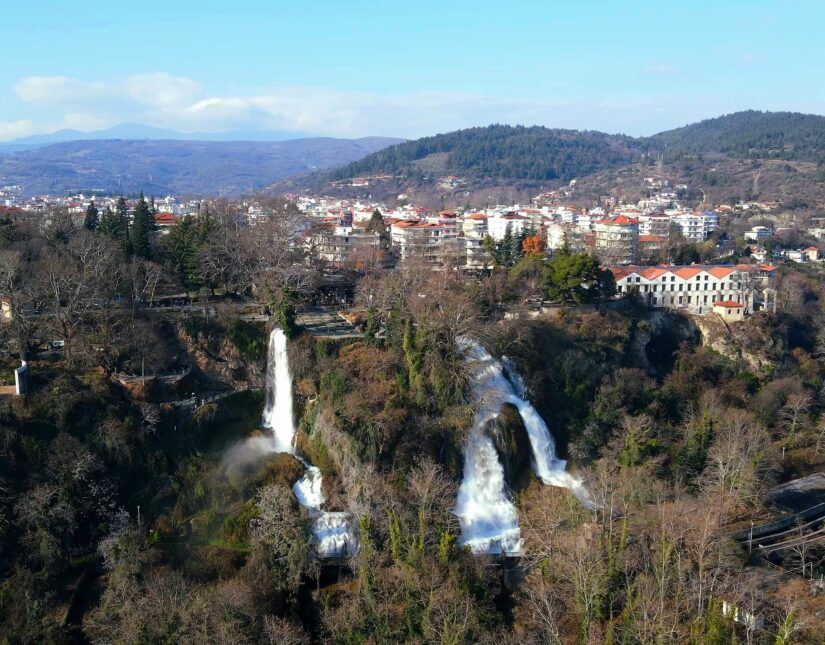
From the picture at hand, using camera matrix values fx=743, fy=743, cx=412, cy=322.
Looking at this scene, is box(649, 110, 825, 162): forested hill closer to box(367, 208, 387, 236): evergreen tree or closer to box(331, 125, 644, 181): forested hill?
box(331, 125, 644, 181): forested hill

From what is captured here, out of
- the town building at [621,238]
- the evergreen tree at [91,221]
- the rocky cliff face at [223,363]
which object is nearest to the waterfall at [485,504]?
the rocky cliff face at [223,363]

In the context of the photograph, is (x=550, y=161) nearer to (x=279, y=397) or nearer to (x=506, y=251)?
(x=506, y=251)

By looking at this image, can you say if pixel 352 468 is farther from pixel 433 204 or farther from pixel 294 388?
pixel 433 204

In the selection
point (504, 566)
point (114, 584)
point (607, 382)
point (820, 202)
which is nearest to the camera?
point (114, 584)

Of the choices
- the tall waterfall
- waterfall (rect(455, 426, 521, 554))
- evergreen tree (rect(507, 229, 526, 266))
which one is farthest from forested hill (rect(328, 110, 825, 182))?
waterfall (rect(455, 426, 521, 554))

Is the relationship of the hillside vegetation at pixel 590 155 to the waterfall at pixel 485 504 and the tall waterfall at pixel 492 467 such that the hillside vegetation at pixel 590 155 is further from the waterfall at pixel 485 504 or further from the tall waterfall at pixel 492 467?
the waterfall at pixel 485 504

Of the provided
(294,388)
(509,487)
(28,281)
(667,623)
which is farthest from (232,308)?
(667,623)
